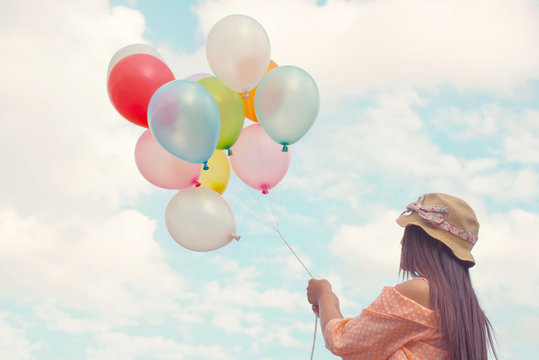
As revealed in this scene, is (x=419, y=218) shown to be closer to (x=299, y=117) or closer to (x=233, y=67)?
(x=299, y=117)

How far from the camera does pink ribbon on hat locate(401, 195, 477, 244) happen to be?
7.50ft

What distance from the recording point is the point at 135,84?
3301mm

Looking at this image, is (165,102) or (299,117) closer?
(165,102)

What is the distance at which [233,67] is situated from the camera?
3.24 m

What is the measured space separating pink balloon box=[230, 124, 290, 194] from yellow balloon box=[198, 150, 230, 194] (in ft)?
0.26

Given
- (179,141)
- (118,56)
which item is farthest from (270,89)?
(118,56)

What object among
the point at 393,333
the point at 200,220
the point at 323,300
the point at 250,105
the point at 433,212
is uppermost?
the point at 250,105

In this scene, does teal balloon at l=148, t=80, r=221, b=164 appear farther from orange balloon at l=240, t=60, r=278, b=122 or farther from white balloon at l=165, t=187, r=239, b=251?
orange balloon at l=240, t=60, r=278, b=122

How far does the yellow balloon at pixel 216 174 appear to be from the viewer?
3.65 m

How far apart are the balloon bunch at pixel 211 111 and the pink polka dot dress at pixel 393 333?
140 cm

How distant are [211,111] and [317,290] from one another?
1.21 m

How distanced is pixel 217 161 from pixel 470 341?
84.2 inches

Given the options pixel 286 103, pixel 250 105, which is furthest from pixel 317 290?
pixel 250 105

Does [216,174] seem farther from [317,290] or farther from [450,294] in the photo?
[450,294]
